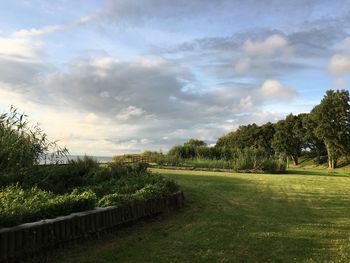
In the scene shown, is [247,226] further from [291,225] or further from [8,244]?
[8,244]

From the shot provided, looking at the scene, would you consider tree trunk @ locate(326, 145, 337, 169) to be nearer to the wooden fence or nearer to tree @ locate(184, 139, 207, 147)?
tree @ locate(184, 139, 207, 147)

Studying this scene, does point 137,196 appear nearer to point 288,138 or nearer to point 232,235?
point 232,235

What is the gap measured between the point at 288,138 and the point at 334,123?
1141 centimetres

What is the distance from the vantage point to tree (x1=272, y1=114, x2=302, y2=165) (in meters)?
64.8

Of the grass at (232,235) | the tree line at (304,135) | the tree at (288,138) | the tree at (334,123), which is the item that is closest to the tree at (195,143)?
the tree line at (304,135)

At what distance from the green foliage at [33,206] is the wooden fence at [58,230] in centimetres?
15

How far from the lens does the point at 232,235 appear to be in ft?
23.7

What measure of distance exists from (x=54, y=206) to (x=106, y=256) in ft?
3.56

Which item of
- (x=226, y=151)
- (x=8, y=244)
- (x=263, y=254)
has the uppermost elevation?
(x=226, y=151)

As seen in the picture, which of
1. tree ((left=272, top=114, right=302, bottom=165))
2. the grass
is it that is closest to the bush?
the grass

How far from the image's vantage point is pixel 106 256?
A: 5734 millimetres

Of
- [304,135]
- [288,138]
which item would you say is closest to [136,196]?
[304,135]

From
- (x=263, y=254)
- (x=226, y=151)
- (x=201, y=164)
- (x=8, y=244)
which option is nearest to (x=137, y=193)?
(x=263, y=254)

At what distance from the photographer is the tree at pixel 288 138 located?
212 feet
